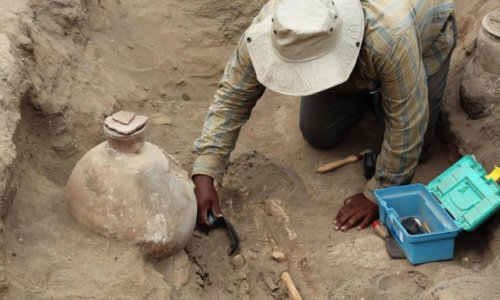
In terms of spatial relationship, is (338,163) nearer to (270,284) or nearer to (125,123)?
(270,284)

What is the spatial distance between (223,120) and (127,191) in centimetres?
78

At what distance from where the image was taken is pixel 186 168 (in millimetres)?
3830

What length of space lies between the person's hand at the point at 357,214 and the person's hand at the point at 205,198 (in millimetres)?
630

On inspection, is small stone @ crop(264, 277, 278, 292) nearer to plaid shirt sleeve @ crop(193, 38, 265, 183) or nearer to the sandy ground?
the sandy ground

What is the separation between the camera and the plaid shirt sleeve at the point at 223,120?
3.32 m

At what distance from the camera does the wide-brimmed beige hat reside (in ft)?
8.57

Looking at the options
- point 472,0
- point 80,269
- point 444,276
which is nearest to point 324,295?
point 444,276

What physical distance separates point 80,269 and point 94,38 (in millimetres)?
2086

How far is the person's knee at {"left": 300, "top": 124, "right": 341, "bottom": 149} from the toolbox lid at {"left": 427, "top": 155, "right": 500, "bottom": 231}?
0.80m

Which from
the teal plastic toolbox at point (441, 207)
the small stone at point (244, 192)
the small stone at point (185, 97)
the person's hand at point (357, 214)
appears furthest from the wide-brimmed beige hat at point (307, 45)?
the small stone at point (185, 97)

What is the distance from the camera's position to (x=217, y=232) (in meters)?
3.40

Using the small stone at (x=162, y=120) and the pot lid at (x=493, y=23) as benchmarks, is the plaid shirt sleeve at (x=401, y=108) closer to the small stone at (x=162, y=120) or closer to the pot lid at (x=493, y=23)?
the pot lid at (x=493, y=23)

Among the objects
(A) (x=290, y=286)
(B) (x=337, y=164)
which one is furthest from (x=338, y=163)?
(A) (x=290, y=286)

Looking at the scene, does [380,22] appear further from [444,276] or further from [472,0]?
[472,0]
